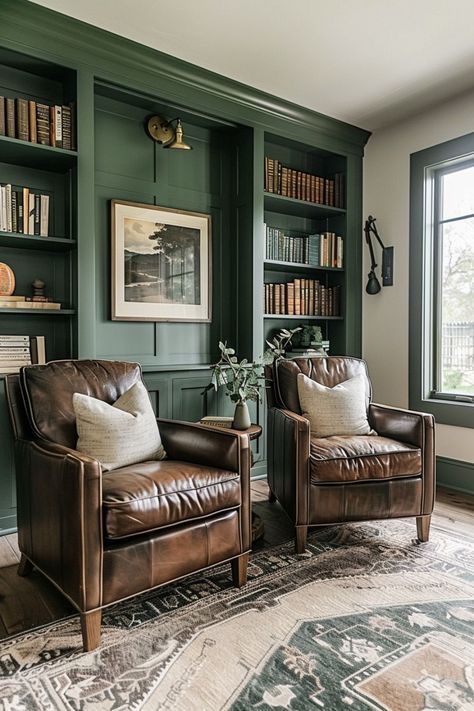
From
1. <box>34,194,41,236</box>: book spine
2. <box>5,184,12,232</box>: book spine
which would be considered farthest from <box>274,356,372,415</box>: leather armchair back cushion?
<box>5,184,12,232</box>: book spine

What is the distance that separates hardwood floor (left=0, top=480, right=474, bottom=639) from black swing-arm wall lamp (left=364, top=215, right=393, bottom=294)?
5.25ft

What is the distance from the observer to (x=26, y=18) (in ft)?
8.59

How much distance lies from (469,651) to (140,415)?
1472mm

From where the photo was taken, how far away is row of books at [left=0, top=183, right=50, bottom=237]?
2.74 m

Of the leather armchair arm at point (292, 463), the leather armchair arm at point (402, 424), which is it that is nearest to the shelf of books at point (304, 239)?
the leather armchair arm at point (402, 424)

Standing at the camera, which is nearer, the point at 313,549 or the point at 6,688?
the point at 6,688

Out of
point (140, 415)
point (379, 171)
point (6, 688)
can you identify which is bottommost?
point (6, 688)

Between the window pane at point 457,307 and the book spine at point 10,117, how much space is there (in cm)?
287

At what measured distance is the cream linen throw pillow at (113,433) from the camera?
6.82 ft

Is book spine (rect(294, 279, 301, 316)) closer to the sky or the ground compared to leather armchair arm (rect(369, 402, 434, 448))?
closer to the sky

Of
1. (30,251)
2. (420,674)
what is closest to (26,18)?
(30,251)

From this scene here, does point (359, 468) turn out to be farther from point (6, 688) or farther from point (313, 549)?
point (6, 688)

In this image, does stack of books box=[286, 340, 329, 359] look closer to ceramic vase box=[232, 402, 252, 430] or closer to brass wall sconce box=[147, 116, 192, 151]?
ceramic vase box=[232, 402, 252, 430]

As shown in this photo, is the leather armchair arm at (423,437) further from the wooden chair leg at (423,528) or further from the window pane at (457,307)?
the window pane at (457,307)
